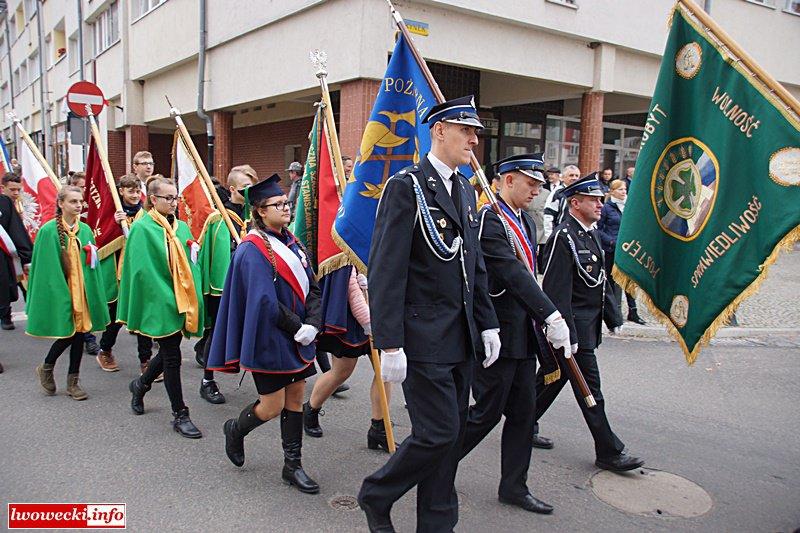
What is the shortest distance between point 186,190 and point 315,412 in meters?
2.98

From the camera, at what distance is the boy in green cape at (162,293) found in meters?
4.82

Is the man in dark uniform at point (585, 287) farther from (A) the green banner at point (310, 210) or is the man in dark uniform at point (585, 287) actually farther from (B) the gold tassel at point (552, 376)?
(A) the green banner at point (310, 210)

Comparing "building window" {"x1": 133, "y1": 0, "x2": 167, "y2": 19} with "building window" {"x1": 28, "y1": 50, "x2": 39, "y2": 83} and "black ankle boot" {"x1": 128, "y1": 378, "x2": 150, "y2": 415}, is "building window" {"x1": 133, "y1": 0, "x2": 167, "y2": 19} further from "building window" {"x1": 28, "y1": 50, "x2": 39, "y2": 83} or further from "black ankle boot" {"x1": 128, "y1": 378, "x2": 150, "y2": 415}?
"building window" {"x1": 28, "y1": 50, "x2": 39, "y2": 83}

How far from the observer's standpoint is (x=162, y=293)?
4902 mm

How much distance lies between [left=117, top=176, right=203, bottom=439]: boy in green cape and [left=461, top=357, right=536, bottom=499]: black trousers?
7.12 ft

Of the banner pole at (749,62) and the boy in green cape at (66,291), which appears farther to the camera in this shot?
the boy in green cape at (66,291)

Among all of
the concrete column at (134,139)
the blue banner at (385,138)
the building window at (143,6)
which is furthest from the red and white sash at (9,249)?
the concrete column at (134,139)

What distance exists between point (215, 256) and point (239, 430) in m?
2.23

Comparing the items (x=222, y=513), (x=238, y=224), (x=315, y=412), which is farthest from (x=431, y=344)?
(x=238, y=224)

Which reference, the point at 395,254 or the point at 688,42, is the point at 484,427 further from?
the point at 688,42

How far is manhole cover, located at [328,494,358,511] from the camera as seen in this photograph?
3.70m

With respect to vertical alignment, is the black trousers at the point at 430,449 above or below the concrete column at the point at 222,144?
below

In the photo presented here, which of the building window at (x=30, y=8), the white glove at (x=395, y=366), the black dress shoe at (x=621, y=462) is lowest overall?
the black dress shoe at (x=621, y=462)

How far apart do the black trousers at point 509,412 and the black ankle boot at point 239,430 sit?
1.29 metres
